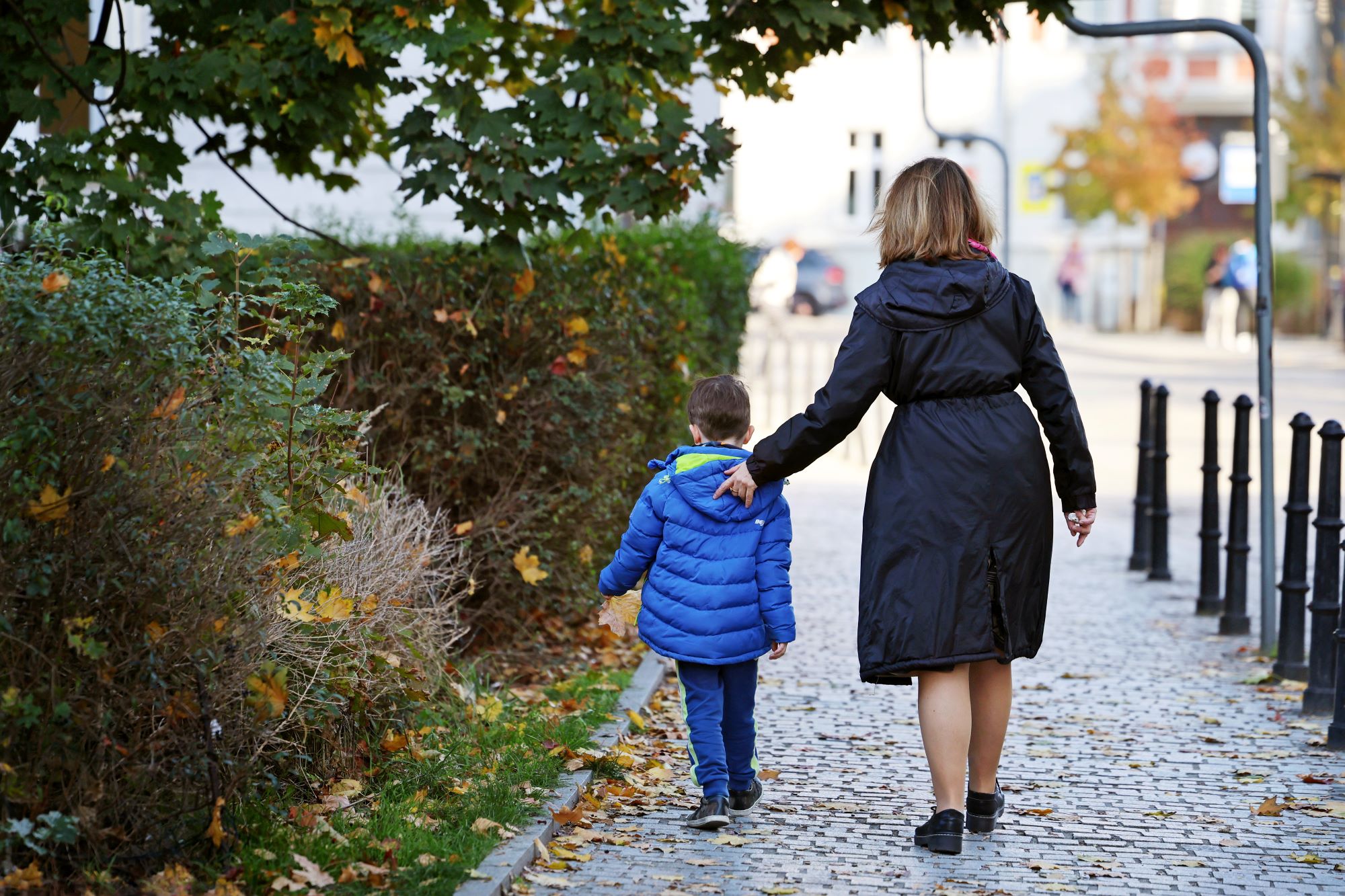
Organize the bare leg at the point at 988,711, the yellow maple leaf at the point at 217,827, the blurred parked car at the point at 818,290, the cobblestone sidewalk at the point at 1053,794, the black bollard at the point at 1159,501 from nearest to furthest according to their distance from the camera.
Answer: the yellow maple leaf at the point at 217,827, the cobblestone sidewalk at the point at 1053,794, the bare leg at the point at 988,711, the black bollard at the point at 1159,501, the blurred parked car at the point at 818,290

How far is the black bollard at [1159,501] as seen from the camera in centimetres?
1005

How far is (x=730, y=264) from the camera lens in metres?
12.4

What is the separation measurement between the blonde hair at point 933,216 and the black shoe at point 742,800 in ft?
5.43

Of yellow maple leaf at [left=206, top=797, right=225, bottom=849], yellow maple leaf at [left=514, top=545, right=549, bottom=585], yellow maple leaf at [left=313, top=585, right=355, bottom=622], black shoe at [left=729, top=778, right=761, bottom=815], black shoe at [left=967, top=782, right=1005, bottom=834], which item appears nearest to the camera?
yellow maple leaf at [left=206, top=797, right=225, bottom=849]

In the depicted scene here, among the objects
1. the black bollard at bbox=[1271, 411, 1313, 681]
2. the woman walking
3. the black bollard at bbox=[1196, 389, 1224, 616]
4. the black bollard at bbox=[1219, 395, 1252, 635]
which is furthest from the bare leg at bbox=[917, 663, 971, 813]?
the black bollard at bbox=[1196, 389, 1224, 616]

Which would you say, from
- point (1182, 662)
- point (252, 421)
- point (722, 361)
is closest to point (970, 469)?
point (252, 421)

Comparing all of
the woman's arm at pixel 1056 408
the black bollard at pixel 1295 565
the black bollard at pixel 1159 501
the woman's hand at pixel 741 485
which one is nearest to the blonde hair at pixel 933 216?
the woman's arm at pixel 1056 408

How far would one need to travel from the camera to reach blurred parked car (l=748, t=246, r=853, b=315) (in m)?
41.7

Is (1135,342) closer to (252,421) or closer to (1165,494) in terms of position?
(1165,494)

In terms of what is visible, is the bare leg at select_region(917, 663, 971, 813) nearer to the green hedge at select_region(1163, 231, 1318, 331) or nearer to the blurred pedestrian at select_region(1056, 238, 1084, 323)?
the green hedge at select_region(1163, 231, 1318, 331)

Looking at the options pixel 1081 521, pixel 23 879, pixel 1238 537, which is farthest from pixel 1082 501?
pixel 1238 537

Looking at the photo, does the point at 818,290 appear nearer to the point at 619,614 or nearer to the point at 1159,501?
the point at 1159,501

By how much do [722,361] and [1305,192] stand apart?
3070 centimetres

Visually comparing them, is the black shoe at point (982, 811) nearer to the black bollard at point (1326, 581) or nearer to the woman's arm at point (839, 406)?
the woman's arm at point (839, 406)
